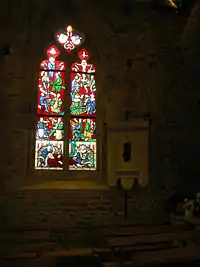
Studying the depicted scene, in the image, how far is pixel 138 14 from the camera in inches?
287

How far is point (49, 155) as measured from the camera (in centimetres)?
674

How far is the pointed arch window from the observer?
678 cm

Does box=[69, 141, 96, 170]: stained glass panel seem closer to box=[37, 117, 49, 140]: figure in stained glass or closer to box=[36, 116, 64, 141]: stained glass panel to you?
box=[36, 116, 64, 141]: stained glass panel

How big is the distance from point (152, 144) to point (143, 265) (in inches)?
141

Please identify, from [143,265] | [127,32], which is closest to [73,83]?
[127,32]

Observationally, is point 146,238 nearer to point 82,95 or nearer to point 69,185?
point 69,185

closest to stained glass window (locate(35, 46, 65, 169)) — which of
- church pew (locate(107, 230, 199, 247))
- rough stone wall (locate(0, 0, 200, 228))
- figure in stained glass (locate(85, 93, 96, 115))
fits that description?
rough stone wall (locate(0, 0, 200, 228))

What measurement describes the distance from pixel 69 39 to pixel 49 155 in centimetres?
198

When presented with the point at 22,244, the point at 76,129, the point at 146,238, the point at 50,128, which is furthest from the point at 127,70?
the point at 22,244

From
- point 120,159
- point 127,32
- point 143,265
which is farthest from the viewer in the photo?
point 127,32

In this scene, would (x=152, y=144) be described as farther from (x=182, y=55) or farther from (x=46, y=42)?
(x=46, y=42)

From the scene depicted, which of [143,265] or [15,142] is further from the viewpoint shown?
[15,142]

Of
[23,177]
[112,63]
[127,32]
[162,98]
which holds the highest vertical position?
[127,32]

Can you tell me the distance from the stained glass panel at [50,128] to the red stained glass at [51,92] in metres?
0.11
